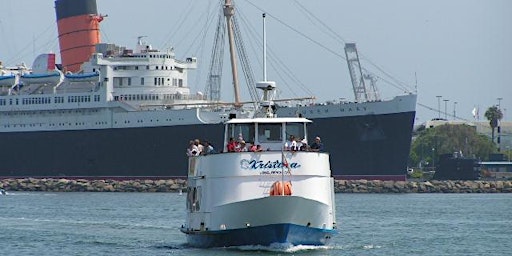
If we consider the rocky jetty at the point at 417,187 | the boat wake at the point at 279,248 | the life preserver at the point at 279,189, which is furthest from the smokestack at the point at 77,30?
the life preserver at the point at 279,189

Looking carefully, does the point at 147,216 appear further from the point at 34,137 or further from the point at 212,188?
the point at 34,137

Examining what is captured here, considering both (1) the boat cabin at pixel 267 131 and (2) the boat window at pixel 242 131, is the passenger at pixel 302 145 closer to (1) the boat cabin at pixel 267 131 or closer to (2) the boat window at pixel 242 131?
(1) the boat cabin at pixel 267 131

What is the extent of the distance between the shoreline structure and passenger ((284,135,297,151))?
62.2 metres

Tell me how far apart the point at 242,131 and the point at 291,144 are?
1924mm

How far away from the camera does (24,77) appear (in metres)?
124

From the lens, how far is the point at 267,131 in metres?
40.8

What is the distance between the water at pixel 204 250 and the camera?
43938 millimetres

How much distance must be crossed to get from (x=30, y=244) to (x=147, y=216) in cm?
1720

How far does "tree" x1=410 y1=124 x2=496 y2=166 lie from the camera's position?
17212cm

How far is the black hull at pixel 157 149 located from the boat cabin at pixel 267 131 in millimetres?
68544

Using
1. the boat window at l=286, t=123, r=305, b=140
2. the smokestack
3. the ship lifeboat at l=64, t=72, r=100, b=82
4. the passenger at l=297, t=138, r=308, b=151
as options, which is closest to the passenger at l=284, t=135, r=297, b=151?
the passenger at l=297, t=138, r=308, b=151

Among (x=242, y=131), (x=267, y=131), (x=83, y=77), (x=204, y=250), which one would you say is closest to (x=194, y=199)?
(x=204, y=250)

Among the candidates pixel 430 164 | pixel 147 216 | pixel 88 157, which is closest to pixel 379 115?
pixel 88 157

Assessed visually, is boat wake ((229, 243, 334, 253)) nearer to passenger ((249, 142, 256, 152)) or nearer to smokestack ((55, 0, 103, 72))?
passenger ((249, 142, 256, 152))
